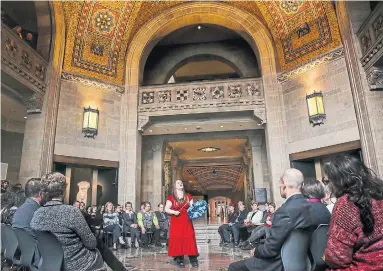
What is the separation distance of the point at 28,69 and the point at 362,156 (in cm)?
957

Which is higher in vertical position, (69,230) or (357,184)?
(357,184)

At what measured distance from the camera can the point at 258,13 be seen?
10.8 meters

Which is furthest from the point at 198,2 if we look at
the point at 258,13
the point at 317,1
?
the point at 317,1

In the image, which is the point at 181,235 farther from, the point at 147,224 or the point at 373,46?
the point at 373,46

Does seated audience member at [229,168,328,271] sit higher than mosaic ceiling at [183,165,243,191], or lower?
lower

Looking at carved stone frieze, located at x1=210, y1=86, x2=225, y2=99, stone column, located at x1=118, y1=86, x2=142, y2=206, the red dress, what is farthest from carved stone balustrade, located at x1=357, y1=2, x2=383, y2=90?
stone column, located at x1=118, y1=86, x2=142, y2=206

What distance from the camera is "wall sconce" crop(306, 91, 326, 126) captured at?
28.8ft

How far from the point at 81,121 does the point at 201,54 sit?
639cm

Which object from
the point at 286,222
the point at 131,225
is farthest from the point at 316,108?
the point at 286,222

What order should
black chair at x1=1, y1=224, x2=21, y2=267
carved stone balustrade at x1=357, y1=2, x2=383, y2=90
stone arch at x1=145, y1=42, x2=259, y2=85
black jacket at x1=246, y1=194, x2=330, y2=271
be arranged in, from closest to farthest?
black jacket at x1=246, y1=194, x2=330, y2=271 → black chair at x1=1, y1=224, x2=21, y2=267 → carved stone balustrade at x1=357, y1=2, x2=383, y2=90 → stone arch at x1=145, y1=42, x2=259, y2=85

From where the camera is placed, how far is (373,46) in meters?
7.11

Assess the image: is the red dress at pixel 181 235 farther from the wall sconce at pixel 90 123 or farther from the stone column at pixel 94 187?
the stone column at pixel 94 187

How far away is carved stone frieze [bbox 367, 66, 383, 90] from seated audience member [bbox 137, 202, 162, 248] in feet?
23.6

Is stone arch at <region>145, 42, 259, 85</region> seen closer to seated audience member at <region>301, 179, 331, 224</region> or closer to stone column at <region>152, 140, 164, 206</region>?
stone column at <region>152, 140, 164, 206</region>
